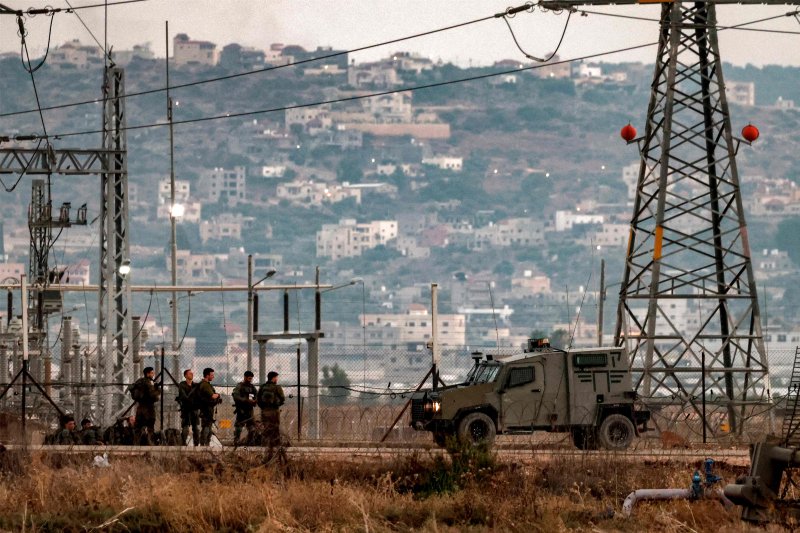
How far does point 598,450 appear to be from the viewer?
2405cm

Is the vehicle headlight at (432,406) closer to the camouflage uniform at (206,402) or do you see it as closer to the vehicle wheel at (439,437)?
the vehicle wheel at (439,437)

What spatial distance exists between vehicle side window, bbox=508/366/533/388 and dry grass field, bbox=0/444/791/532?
3.22m

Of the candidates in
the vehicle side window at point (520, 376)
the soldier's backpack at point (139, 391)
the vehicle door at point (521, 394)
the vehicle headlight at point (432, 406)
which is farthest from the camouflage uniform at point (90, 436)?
the vehicle side window at point (520, 376)

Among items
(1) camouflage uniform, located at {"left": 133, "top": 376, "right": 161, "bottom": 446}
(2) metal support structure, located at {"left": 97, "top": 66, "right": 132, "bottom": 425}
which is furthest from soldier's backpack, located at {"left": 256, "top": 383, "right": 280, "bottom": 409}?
(2) metal support structure, located at {"left": 97, "top": 66, "right": 132, "bottom": 425}

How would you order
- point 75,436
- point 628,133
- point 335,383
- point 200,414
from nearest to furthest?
point 200,414
point 75,436
point 628,133
point 335,383

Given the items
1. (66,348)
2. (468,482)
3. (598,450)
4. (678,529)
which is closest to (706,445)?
(598,450)

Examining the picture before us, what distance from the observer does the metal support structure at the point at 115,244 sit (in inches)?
1342

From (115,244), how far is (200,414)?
9.58 meters

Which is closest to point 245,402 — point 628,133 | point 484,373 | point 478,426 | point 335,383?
point 478,426

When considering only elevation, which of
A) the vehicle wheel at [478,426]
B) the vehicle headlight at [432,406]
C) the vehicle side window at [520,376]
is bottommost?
the vehicle wheel at [478,426]

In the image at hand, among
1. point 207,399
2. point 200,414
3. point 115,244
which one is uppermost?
point 115,244

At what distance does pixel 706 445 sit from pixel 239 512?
32.0ft

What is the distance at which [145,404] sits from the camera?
85.3 ft

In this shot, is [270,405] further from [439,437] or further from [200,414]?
[439,437]
